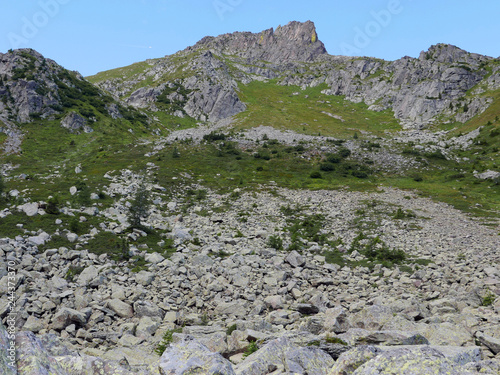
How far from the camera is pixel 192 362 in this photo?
21.5 feet

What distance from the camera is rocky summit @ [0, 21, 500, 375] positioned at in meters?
7.55

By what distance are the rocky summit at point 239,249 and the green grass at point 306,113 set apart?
829 inches

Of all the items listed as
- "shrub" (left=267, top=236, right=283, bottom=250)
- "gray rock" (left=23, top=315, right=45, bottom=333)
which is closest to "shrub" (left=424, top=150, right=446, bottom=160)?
"shrub" (left=267, top=236, right=283, bottom=250)

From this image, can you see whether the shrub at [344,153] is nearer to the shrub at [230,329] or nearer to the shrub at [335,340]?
the shrub at [230,329]

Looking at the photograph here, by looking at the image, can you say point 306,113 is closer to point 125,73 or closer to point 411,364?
point 125,73

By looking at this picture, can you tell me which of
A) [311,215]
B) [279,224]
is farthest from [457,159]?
[279,224]

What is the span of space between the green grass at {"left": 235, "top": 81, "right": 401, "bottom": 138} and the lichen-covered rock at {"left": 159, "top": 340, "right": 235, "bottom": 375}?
78760mm

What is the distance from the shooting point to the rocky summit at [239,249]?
755 cm

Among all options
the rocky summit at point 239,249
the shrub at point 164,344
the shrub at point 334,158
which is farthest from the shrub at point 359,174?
the shrub at point 164,344

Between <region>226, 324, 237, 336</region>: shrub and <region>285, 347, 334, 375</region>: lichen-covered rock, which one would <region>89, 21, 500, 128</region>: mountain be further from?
<region>285, 347, 334, 375</region>: lichen-covered rock

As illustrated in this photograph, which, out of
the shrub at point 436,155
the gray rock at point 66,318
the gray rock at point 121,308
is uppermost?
the shrub at point 436,155

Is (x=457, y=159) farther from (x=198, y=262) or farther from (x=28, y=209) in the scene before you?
(x=28, y=209)

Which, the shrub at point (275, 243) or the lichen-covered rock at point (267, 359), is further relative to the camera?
the shrub at point (275, 243)

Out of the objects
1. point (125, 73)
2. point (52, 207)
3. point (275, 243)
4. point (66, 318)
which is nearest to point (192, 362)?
point (66, 318)
